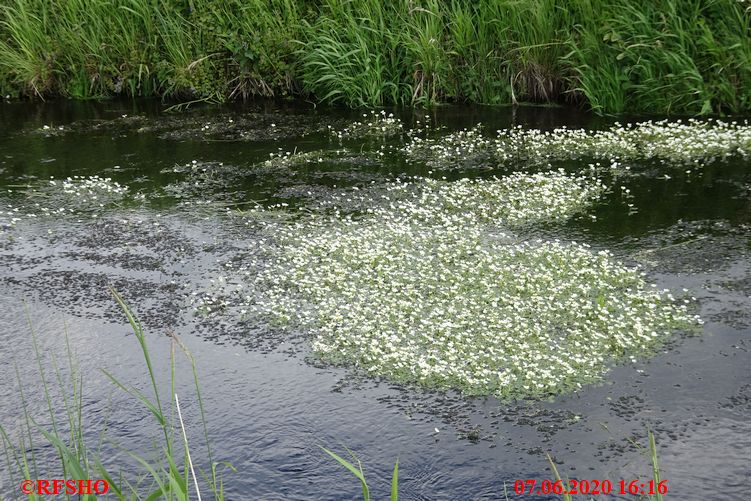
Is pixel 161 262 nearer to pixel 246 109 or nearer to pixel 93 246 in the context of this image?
pixel 93 246

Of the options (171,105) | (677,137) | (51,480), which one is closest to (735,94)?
(677,137)

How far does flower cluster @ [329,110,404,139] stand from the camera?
1173cm

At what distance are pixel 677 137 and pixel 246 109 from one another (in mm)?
6488

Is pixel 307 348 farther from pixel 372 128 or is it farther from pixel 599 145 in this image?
pixel 372 128

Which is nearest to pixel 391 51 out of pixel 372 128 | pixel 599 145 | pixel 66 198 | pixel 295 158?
pixel 372 128

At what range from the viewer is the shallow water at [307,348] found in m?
4.84

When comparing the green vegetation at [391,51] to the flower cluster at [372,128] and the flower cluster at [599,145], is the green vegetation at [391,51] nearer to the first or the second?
the flower cluster at [372,128]

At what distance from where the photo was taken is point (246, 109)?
13.5 meters

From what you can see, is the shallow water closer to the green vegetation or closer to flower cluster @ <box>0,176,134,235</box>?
flower cluster @ <box>0,176,134,235</box>

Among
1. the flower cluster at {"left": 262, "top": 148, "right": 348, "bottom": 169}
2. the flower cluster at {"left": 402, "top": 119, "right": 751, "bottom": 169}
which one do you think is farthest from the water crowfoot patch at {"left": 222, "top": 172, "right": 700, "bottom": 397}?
the flower cluster at {"left": 262, "top": 148, "right": 348, "bottom": 169}

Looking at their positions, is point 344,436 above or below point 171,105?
below

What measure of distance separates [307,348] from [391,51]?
7.36 metres

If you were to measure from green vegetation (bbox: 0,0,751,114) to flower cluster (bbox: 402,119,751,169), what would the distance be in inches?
33.5

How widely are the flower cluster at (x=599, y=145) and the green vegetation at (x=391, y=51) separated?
0.85m
